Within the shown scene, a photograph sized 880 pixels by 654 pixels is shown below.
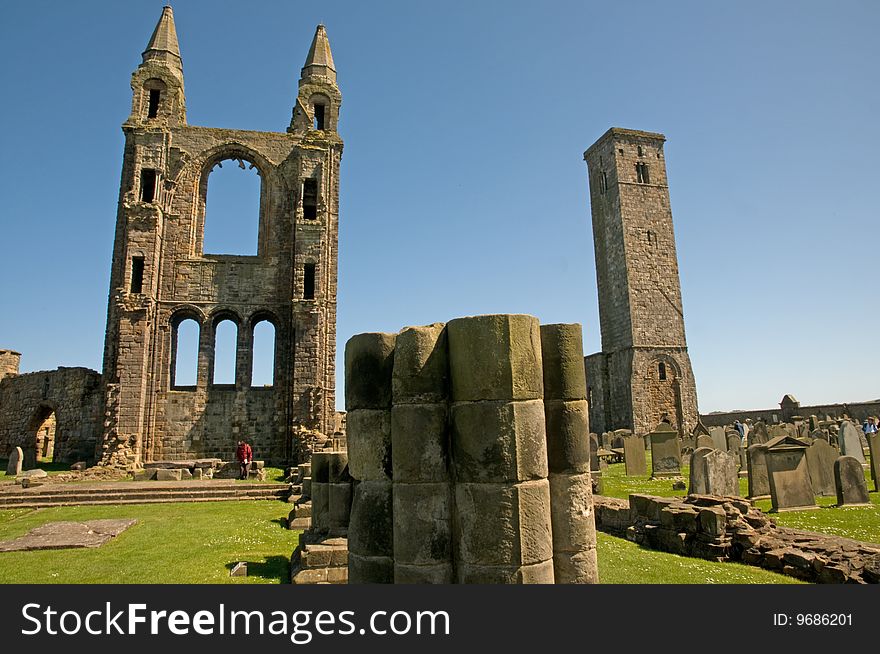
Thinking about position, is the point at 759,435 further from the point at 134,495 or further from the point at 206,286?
the point at 206,286

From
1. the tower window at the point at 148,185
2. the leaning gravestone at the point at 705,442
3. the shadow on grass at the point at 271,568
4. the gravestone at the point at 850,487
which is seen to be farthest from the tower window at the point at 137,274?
the gravestone at the point at 850,487

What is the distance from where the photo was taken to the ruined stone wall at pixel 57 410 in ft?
70.1

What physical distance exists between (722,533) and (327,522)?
5.23m

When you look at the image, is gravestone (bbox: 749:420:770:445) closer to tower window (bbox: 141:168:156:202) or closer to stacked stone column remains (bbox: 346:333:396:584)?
stacked stone column remains (bbox: 346:333:396:584)

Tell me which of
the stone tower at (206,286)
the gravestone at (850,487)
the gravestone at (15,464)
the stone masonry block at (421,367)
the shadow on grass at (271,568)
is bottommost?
the shadow on grass at (271,568)

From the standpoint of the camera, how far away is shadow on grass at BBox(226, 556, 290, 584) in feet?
22.5

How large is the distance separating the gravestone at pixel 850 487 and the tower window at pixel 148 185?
72.5ft

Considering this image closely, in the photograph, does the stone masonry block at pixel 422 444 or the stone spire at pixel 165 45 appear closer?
the stone masonry block at pixel 422 444

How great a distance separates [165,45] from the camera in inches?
940

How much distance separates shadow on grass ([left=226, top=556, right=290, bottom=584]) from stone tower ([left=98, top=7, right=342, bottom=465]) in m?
12.7

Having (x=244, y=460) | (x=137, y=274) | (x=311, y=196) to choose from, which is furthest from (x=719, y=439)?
(x=137, y=274)

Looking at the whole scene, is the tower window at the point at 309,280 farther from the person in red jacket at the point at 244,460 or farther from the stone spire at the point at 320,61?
the stone spire at the point at 320,61

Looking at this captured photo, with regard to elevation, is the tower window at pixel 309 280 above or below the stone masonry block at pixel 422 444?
above

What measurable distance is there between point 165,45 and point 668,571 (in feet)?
86.8
